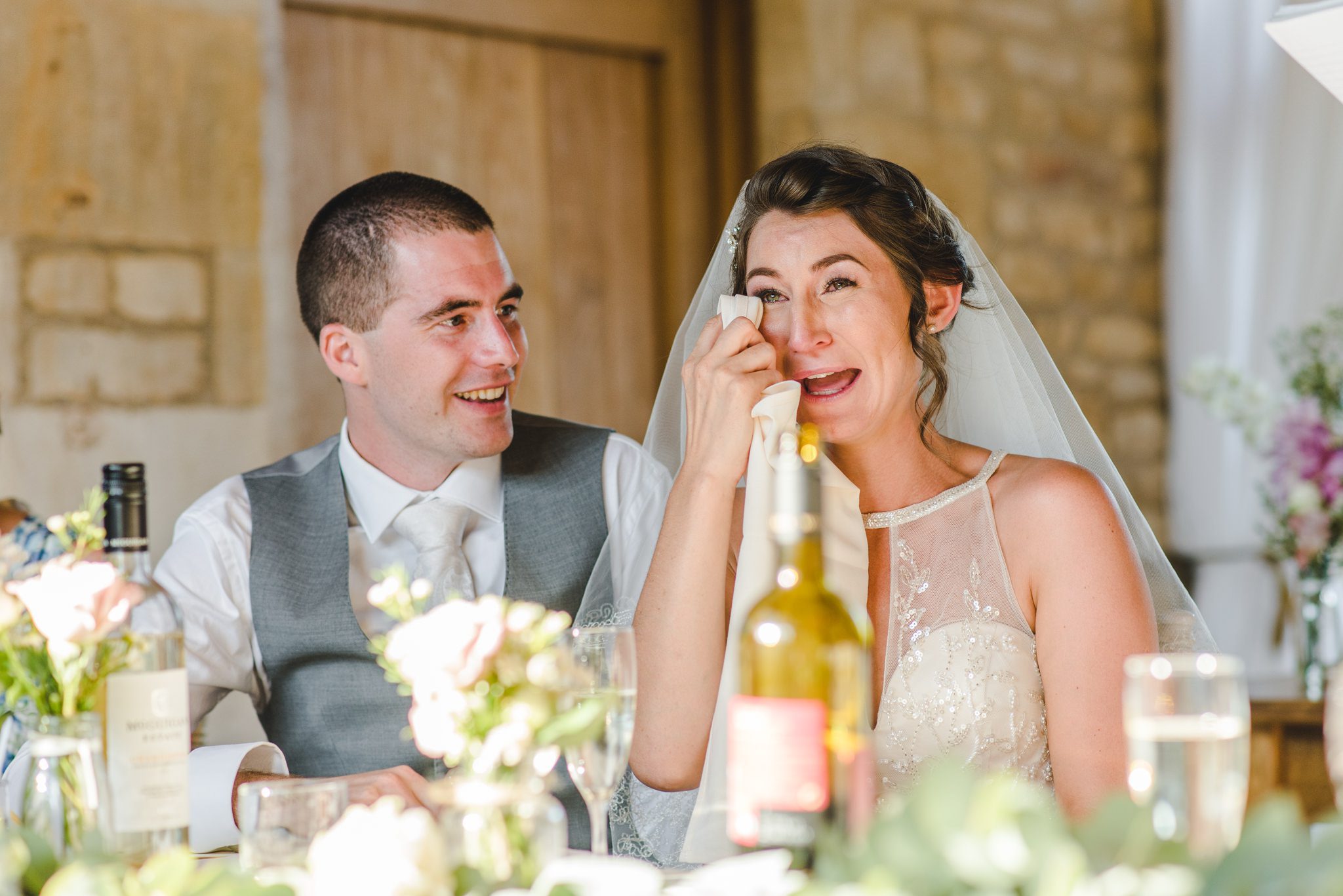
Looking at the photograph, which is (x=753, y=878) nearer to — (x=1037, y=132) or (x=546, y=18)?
(x=546, y=18)

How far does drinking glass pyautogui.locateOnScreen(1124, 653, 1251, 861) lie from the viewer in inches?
34.8

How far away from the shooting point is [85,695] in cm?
116

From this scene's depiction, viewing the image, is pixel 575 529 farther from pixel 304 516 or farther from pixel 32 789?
pixel 32 789

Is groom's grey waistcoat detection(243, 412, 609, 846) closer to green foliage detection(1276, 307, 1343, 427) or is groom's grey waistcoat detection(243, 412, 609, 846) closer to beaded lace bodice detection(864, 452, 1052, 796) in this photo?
beaded lace bodice detection(864, 452, 1052, 796)

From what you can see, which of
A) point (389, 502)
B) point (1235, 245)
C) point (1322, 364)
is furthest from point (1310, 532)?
point (389, 502)

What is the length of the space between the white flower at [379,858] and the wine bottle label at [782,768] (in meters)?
0.22

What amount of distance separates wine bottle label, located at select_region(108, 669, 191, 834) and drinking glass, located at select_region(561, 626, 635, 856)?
352mm

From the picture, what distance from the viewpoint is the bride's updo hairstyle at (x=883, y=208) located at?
1929 millimetres

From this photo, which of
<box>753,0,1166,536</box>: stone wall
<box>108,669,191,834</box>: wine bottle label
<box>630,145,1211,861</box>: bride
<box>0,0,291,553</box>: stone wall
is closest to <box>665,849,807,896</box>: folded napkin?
<box>108,669,191,834</box>: wine bottle label

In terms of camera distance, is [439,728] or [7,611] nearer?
[439,728]

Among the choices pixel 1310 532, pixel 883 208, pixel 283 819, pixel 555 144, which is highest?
pixel 555 144

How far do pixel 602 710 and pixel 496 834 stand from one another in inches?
6.7

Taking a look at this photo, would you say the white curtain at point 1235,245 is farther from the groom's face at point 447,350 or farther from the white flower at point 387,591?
the white flower at point 387,591

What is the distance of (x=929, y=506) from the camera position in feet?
6.45
